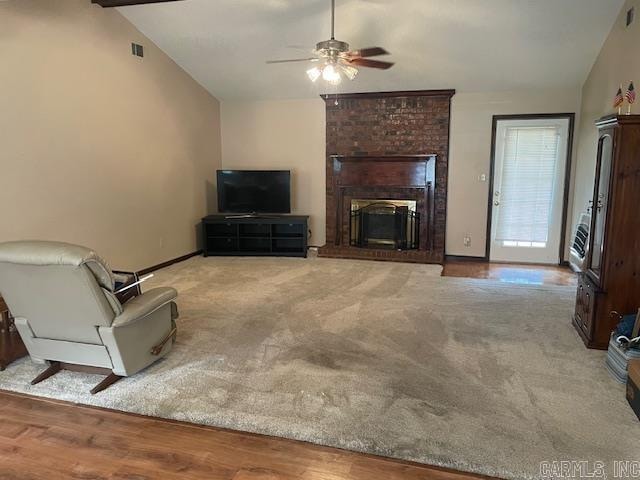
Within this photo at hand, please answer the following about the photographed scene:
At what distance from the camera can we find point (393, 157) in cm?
657

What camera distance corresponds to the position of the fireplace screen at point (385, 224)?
6.74 metres

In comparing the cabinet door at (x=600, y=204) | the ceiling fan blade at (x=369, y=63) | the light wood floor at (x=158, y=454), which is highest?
the ceiling fan blade at (x=369, y=63)

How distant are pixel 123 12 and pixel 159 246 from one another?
2806mm

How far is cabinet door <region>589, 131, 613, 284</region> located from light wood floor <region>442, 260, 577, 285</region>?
1.83m

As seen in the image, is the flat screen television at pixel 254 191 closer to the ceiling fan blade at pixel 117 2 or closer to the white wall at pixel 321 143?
the white wall at pixel 321 143

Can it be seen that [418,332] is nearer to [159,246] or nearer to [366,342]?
[366,342]

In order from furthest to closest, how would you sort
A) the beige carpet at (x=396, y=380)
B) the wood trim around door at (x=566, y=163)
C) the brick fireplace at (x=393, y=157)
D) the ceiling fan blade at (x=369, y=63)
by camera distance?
the brick fireplace at (x=393, y=157)
the wood trim around door at (x=566, y=163)
the ceiling fan blade at (x=369, y=63)
the beige carpet at (x=396, y=380)

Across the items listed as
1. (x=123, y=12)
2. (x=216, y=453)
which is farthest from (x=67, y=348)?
(x=123, y=12)

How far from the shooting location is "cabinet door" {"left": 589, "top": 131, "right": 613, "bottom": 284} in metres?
3.27

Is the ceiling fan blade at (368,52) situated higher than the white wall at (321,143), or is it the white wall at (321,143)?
the ceiling fan blade at (368,52)

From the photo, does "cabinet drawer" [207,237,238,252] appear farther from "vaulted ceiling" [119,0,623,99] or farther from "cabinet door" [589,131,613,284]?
"cabinet door" [589,131,613,284]

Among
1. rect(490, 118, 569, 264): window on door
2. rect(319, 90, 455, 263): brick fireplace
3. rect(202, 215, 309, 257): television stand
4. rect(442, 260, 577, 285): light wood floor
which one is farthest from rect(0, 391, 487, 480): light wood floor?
rect(490, 118, 569, 264): window on door

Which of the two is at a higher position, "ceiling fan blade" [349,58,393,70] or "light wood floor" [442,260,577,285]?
"ceiling fan blade" [349,58,393,70]

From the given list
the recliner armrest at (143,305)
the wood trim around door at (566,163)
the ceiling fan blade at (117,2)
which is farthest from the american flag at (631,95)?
the ceiling fan blade at (117,2)
